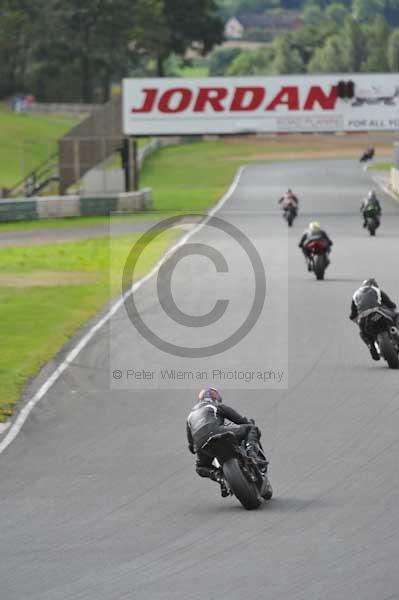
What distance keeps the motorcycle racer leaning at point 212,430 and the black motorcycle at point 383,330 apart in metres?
6.78

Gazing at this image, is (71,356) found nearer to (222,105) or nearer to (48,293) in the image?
(48,293)

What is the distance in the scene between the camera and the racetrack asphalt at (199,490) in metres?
10.1

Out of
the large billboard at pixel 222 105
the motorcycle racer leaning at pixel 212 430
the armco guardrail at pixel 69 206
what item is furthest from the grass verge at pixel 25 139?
the motorcycle racer leaning at pixel 212 430

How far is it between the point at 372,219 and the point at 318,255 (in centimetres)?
1421

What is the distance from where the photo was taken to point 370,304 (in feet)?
63.6

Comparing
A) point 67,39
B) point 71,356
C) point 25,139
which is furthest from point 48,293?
point 67,39

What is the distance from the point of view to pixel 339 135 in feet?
401

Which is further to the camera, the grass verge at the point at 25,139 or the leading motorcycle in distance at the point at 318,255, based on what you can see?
the grass verge at the point at 25,139

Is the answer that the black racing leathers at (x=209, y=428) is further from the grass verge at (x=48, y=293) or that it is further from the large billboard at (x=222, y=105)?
the large billboard at (x=222, y=105)

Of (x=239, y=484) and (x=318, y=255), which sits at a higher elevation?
(x=239, y=484)

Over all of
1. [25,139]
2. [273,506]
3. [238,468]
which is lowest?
[25,139]

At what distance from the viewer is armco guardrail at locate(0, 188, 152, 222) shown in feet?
180

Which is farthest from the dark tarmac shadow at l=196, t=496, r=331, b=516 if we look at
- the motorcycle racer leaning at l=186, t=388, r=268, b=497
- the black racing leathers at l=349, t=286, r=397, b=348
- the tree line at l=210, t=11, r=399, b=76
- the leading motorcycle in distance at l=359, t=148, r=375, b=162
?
the tree line at l=210, t=11, r=399, b=76

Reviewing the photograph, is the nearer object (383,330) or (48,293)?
(383,330)
